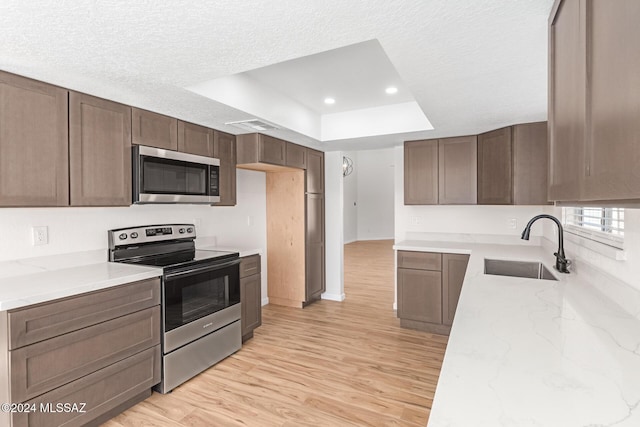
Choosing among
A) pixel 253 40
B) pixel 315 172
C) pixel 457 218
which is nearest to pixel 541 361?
pixel 253 40

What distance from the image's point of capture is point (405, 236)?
13.6ft

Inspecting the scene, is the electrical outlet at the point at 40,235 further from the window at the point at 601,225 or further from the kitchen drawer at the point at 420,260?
the window at the point at 601,225

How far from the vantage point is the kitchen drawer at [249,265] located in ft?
10.4

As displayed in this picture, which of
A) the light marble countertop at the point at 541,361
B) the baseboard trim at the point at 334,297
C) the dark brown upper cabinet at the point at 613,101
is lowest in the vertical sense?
the baseboard trim at the point at 334,297

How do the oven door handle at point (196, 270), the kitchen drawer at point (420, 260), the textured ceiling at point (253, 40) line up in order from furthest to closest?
1. the kitchen drawer at point (420, 260)
2. the oven door handle at point (196, 270)
3. the textured ceiling at point (253, 40)

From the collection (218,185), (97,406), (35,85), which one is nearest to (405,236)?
(218,185)

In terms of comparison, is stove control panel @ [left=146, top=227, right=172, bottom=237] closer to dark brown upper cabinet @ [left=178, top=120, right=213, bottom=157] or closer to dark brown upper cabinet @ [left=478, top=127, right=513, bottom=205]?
dark brown upper cabinet @ [left=178, top=120, right=213, bottom=157]

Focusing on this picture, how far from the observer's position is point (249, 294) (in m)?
3.29

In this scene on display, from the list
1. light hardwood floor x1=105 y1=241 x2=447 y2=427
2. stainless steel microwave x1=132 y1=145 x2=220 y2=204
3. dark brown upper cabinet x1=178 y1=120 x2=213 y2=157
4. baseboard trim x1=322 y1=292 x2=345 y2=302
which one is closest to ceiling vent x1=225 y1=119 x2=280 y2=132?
dark brown upper cabinet x1=178 y1=120 x2=213 y2=157

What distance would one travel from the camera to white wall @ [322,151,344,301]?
4.65 m

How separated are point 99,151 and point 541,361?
103 inches

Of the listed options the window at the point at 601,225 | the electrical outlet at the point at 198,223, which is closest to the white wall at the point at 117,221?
the electrical outlet at the point at 198,223

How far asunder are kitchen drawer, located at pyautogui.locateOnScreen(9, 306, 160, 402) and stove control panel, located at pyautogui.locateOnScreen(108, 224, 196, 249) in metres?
0.67

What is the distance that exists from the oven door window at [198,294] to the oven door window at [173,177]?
2.33 feet
